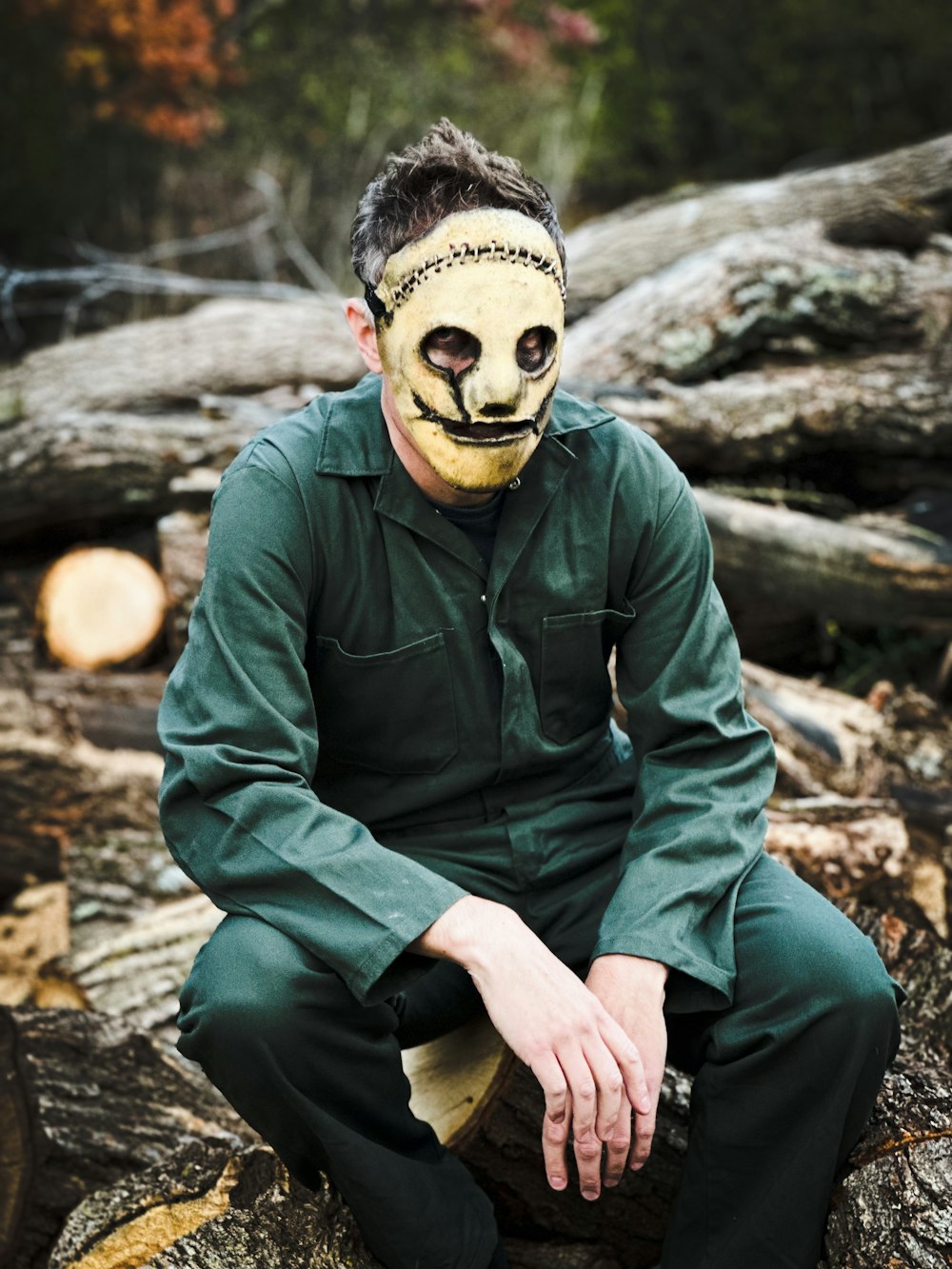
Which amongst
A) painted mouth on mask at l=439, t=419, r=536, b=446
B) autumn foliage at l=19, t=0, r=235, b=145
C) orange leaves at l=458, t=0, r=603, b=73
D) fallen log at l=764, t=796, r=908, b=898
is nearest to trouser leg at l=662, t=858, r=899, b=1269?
painted mouth on mask at l=439, t=419, r=536, b=446

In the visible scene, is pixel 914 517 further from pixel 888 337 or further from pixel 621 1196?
pixel 621 1196

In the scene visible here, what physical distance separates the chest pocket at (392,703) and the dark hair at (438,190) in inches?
26.1

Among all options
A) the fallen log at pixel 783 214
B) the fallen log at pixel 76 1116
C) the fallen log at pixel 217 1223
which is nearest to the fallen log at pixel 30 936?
the fallen log at pixel 76 1116

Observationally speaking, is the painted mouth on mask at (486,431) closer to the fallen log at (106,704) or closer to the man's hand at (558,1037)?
the man's hand at (558,1037)

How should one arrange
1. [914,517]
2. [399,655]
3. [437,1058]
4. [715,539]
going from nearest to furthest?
[399,655], [437,1058], [715,539], [914,517]

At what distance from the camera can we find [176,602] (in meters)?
4.29

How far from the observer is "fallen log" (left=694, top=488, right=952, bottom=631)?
4.05m

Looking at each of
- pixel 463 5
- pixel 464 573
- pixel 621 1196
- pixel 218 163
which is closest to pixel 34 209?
pixel 218 163

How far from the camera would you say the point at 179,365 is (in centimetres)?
520

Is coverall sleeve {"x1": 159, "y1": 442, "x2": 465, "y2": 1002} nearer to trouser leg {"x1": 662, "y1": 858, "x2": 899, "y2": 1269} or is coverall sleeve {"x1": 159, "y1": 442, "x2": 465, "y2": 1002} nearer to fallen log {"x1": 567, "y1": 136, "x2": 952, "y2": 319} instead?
trouser leg {"x1": 662, "y1": 858, "x2": 899, "y2": 1269}

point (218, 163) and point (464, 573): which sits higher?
point (218, 163)

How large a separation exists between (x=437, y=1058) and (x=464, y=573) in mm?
902

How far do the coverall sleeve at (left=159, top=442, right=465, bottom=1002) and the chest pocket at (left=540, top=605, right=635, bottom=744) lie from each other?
1.42ft

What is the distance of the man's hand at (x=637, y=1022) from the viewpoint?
1686mm
